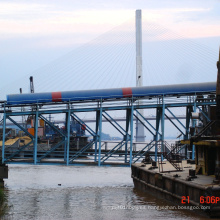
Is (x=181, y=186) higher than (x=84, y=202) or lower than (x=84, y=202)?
higher

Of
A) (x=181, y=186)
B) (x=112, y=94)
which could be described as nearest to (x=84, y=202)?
(x=181, y=186)

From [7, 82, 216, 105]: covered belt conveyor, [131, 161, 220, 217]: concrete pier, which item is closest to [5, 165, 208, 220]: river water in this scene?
[131, 161, 220, 217]: concrete pier

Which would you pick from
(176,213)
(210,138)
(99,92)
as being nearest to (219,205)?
(176,213)

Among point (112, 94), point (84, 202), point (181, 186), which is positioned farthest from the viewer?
point (112, 94)

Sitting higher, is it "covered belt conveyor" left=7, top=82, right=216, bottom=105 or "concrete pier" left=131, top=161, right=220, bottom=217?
"covered belt conveyor" left=7, top=82, right=216, bottom=105

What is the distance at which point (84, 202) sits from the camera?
3381cm

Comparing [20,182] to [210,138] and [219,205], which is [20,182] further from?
[219,205]

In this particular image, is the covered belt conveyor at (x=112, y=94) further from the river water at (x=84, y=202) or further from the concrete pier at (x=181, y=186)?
the river water at (x=84, y=202)

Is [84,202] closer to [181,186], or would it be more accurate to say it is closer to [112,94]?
[181,186]

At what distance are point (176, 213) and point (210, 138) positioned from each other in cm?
495

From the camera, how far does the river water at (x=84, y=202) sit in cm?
2908

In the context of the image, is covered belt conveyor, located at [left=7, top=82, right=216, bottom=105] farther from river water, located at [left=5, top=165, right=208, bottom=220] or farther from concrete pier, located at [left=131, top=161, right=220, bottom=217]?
river water, located at [left=5, top=165, right=208, bottom=220]

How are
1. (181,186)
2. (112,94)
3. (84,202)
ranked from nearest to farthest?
(181,186) → (84,202) → (112,94)

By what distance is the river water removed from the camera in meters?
29.1
